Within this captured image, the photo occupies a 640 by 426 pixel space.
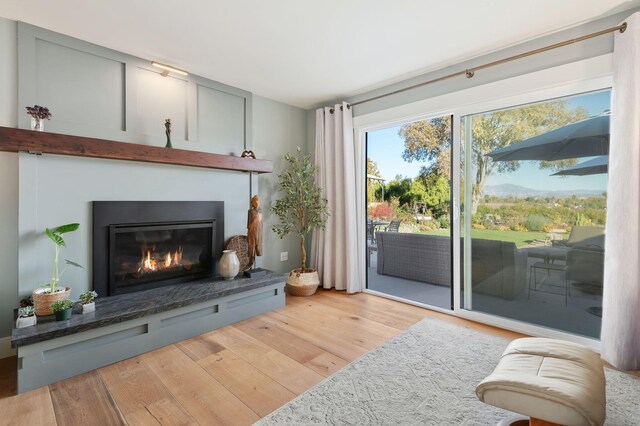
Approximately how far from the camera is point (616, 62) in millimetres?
2068

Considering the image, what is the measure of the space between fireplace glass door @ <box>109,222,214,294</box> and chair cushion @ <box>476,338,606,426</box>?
271 cm

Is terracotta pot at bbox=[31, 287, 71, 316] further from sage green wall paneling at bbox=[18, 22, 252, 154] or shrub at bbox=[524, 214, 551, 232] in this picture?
shrub at bbox=[524, 214, 551, 232]

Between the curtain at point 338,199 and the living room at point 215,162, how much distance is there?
38cm

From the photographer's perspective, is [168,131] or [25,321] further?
[168,131]

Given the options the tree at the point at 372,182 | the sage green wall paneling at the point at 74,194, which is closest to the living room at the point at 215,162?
the sage green wall paneling at the point at 74,194

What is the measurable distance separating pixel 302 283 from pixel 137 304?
1746 millimetres

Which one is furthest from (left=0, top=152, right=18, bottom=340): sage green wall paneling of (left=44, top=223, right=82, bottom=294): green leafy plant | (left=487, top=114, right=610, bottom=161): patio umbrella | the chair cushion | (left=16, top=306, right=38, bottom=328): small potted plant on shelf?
(left=487, top=114, right=610, bottom=161): patio umbrella

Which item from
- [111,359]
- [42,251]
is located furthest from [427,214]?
[42,251]

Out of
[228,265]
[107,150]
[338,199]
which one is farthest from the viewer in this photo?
[338,199]

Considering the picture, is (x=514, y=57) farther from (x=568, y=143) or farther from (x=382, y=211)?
(x=382, y=211)

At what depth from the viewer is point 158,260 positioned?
289cm

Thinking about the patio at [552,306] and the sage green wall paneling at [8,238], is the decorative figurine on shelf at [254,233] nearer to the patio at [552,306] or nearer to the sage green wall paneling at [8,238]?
the sage green wall paneling at [8,238]

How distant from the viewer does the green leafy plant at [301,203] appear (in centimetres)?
373

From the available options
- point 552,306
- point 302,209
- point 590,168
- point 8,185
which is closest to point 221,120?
point 302,209
